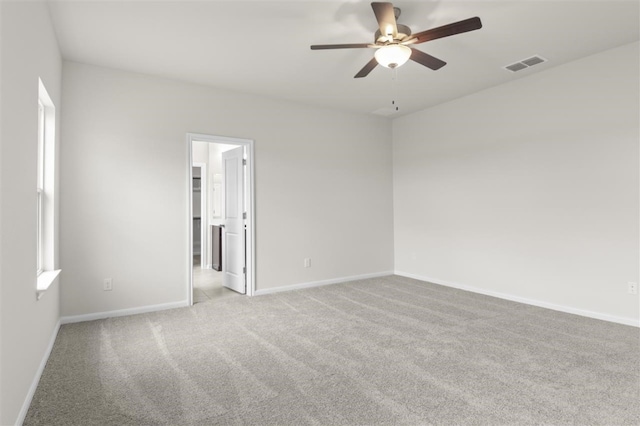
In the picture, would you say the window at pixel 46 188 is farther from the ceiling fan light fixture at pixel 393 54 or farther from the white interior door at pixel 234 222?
the ceiling fan light fixture at pixel 393 54

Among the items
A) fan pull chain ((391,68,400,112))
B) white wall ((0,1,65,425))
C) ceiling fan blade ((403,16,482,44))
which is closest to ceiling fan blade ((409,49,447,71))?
ceiling fan blade ((403,16,482,44))

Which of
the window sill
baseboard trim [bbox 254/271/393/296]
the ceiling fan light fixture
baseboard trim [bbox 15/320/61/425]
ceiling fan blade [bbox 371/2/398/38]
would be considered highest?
ceiling fan blade [bbox 371/2/398/38]

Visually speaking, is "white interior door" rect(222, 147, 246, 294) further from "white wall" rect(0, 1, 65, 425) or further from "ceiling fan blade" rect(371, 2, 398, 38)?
"ceiling fan blade" rect(371, 2, 398, 38)

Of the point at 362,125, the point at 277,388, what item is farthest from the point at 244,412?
the point at 362,125

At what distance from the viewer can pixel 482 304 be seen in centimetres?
422

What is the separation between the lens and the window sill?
7.70 feet

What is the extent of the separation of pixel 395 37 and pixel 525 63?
6.83 ft

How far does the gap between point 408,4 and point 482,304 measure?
336 cm

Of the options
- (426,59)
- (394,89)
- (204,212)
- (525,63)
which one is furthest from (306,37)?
(204,212)

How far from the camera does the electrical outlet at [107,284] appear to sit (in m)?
3.79

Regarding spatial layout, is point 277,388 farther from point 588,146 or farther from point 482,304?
point 588,146

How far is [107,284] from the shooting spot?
3.80 metres

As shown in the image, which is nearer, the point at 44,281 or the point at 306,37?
the point at 44,281

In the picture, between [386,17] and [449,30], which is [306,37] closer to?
[386,17]
